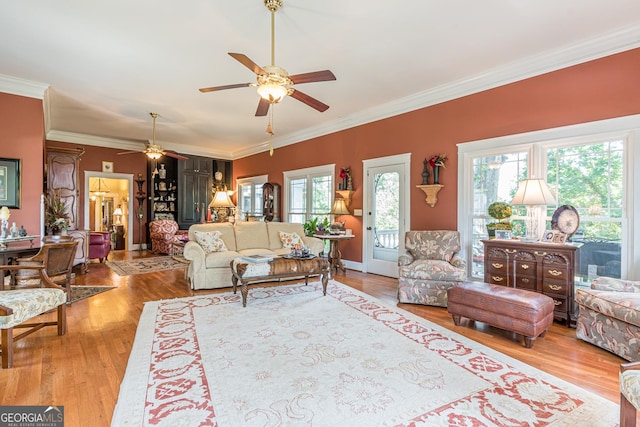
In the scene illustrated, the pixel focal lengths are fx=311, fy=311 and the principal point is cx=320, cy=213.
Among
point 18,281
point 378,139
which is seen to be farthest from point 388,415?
point 378,139

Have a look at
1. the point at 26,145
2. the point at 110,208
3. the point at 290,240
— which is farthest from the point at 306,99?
the point at 110,208

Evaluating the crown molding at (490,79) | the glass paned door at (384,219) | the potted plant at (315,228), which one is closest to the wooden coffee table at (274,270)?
the glass paned door at (384,219)

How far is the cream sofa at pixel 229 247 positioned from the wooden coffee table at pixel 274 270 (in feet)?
1.61

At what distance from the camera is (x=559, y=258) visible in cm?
330

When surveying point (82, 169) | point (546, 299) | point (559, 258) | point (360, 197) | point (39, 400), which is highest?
point (82, 169)

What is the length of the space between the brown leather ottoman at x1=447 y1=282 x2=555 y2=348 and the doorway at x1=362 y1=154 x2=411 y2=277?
2.14 meters

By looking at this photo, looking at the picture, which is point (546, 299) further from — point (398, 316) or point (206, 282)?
point (206, 282)

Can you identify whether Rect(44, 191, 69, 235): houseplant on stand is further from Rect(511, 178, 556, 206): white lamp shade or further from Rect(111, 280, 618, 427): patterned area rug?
Rect(511, 178, 556, 206): white lamp shade

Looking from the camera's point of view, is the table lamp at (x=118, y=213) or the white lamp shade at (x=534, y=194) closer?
the white lamp shade at (x=534, y=194)

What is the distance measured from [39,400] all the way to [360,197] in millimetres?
5003

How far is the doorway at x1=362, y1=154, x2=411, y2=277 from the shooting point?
5.31 m

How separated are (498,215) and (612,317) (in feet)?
5.08

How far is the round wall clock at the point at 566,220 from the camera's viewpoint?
11.3ft

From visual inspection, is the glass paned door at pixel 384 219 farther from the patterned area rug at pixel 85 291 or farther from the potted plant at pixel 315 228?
the patterned area rug at pixel 85 291
